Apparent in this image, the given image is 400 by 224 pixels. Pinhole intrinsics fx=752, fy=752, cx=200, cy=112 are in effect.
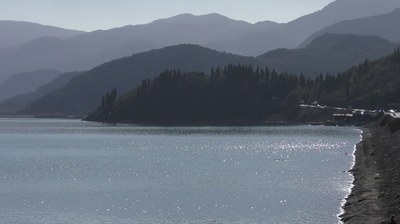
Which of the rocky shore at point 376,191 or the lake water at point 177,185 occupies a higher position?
the rocky shore at point 376,191

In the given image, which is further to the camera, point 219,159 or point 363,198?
point 219,159

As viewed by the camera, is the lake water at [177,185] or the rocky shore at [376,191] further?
the lake water at [177,185]

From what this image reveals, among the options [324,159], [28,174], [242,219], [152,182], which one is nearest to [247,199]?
[242,219]

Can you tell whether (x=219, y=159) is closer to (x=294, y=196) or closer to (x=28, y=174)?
(x=28, y=174)

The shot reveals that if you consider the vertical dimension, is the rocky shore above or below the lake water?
above

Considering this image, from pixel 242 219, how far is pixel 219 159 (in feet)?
235

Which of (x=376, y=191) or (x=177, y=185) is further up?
(x=376, y=191)

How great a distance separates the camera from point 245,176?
4131 inches

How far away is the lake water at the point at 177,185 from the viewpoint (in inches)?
2744

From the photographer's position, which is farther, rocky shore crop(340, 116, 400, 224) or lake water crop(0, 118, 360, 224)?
lake water crop(0, 118, 360, 224)

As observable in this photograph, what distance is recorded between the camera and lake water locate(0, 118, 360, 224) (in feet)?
229

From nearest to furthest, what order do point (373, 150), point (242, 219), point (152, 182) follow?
point (242, 219) → point (152, 182) → point (373, 150)

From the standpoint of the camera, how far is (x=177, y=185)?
94.5 meters

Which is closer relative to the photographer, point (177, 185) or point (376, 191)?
point (376, 191)
